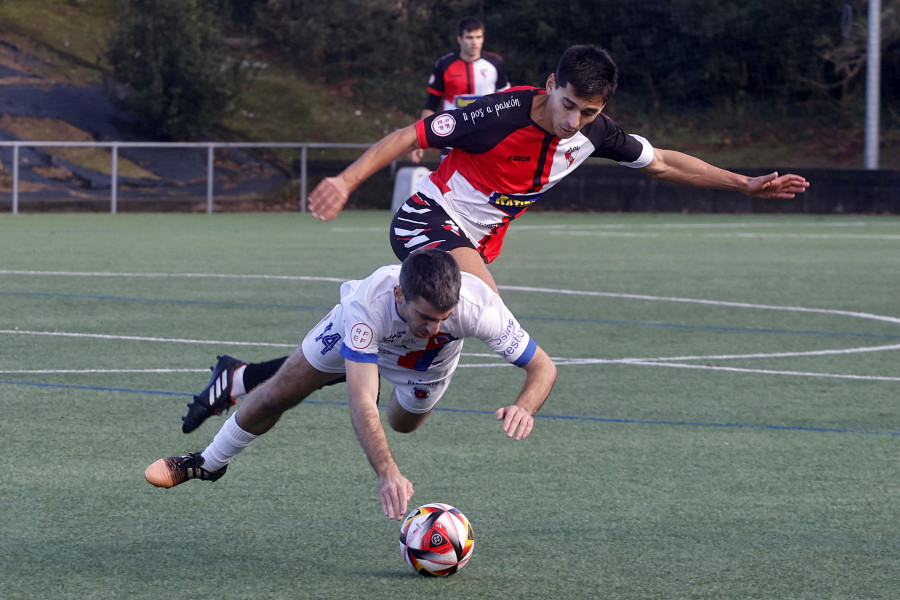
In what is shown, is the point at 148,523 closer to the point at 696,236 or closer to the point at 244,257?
the point at 244,257

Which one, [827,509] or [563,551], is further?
[827,509]

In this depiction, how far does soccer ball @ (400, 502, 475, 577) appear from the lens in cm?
462

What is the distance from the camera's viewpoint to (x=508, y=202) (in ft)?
21.8

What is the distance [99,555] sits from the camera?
4777 millimetres

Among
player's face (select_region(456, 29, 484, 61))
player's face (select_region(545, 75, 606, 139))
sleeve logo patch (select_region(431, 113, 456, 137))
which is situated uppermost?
player's face (select_region(456, 29, 484, 61))

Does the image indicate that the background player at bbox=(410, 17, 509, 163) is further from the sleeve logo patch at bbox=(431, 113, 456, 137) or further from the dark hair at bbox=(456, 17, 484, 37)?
the sleeve logo patch at bbox=(431, 113, 456, 137)

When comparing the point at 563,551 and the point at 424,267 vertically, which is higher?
the point at 424,267

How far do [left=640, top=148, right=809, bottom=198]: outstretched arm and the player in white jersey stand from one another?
6.06 feet

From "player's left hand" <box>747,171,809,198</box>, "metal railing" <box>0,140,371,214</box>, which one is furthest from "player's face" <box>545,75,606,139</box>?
"metal railing" <box>0,140,371,214</box>

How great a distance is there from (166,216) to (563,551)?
2242cm

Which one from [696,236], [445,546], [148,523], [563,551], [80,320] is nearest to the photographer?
[445,546]

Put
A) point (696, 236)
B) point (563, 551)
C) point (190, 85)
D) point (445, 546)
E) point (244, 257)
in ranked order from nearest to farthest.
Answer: point (445, 546) → point (563, 551) → point (244, 257) → point (696, 236) → point (190, 85)

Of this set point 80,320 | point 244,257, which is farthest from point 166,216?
point 80,320

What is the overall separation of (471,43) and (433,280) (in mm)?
11187
